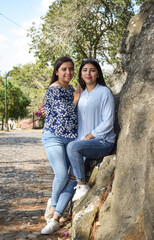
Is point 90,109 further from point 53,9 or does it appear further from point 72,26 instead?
point 53,9

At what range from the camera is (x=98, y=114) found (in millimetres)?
4441

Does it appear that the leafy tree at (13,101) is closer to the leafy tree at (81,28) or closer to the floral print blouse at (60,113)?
the leafy tree at (81,28)

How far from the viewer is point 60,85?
4.90 m

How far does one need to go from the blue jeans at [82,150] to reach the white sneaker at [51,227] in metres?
0.71

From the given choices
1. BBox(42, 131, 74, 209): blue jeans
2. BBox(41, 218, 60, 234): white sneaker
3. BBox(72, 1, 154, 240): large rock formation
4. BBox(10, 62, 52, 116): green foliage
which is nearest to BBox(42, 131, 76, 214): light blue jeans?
BBox(42, 131, 74, 209): blue jeans

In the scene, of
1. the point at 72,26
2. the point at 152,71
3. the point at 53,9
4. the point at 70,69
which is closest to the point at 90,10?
the point at 72,26

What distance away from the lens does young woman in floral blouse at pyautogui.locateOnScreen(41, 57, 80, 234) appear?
15.0 ft

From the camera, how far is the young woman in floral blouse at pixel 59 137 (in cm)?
457

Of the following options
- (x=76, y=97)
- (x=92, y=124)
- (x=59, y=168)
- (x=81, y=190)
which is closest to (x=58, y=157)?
(x=59, y=168)

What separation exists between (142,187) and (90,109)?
4.99 feet

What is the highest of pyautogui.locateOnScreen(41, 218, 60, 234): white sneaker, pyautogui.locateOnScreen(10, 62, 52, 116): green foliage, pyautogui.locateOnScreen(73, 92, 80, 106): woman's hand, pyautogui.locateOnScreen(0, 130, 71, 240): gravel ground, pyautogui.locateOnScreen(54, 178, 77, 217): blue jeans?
pyautogui.locateOnScreen(10, 62, 52, 116): green foliage

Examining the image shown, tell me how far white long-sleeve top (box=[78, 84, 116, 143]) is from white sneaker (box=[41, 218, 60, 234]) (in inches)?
47.4

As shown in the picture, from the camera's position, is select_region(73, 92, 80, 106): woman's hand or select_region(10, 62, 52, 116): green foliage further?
select_region(10, 62, 52, 116): green foliage

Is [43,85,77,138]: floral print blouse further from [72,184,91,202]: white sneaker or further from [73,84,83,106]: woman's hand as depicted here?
[72,184,91,202]: white sneaker
